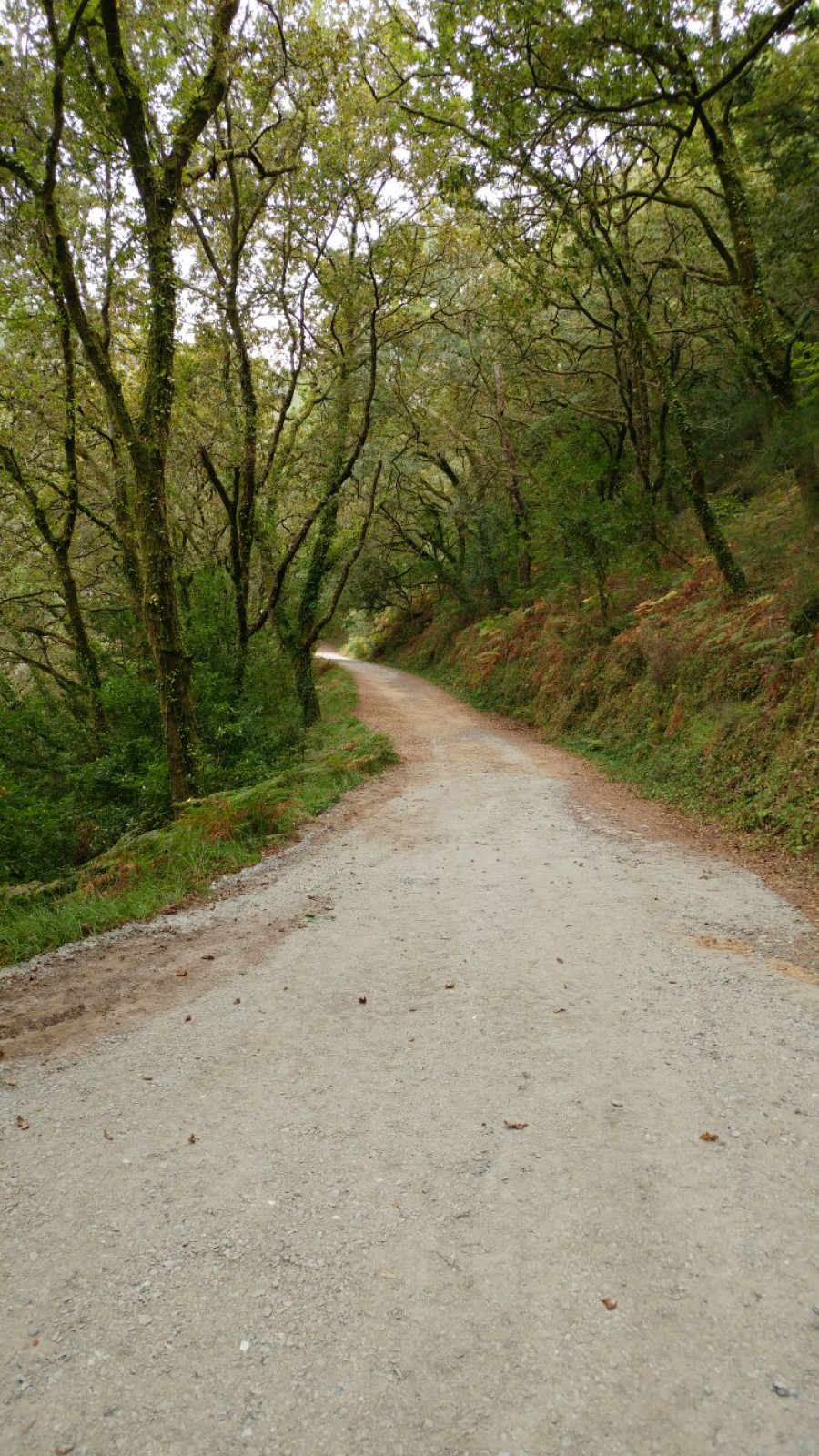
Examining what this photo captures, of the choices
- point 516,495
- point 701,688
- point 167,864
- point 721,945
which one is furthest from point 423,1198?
point 516,495

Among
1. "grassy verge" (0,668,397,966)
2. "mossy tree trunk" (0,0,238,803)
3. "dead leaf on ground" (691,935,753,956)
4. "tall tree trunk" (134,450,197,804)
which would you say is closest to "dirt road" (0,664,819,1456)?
"dead leaf on ground" (691,935,753,956)

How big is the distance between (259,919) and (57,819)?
546cm

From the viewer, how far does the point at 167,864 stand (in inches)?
287

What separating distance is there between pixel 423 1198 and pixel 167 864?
5.21 m

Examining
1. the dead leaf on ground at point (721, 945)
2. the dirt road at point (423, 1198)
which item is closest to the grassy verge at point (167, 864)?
the dirt road at point (423, 1198)

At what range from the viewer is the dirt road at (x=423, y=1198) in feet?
6.65

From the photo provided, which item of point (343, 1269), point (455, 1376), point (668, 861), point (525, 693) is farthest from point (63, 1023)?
point (525, 693)

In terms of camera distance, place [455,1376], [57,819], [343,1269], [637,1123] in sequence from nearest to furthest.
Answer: [455,1376], [343,1269], [637,1123], [57,819]

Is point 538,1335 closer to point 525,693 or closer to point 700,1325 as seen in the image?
point 700,1325

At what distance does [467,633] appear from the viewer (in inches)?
1080

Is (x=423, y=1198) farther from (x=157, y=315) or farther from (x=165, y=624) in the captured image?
(x=157, y=315)

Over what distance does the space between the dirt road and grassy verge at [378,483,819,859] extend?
293cm

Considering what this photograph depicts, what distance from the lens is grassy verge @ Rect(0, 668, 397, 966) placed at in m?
6.00

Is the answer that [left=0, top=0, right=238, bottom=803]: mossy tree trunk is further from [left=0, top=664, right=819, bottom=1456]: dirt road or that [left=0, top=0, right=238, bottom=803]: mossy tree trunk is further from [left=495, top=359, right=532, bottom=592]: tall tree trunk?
[left=495, top=359, right=532, bottom=592]: tall tree trunk
